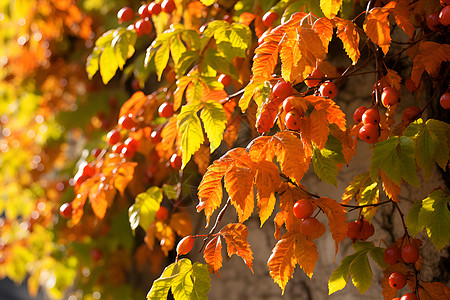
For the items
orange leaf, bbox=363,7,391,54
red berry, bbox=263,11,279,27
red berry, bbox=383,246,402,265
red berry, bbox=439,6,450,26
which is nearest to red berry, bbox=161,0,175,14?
red berry, bbox=263,11,279,27

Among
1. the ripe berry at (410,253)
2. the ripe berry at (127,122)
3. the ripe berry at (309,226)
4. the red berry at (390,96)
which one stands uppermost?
the red berry at (390,96)

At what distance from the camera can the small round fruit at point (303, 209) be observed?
0.91m

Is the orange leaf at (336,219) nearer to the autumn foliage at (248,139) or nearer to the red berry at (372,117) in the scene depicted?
the autumn foliage at (248,139)

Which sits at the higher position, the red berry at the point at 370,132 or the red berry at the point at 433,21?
the red berry at the point at 433,21

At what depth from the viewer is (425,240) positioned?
48.8 inches

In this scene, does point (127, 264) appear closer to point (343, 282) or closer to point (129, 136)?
point (129, 136)

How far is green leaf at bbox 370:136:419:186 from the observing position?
891mm

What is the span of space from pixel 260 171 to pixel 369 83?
0.63 m

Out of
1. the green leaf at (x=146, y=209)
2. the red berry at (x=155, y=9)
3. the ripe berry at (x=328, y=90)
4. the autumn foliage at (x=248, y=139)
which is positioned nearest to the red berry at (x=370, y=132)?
the autumn foliage at (x=248, y=139)

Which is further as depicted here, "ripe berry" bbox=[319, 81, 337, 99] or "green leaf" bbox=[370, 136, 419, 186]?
"ripe berry" bbox=[319, 81, 337, 99]

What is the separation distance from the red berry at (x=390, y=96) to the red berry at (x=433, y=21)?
202 millimetres

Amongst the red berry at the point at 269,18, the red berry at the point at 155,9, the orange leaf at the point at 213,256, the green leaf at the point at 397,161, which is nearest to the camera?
the green leaf at the point at 397,161

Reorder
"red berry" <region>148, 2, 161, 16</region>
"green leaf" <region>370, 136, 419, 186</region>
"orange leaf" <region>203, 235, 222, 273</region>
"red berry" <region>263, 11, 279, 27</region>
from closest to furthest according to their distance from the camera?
"green leaf" <region>370, 136, 419, 186</region> → "orange leaf" <region>203, 235, 222, 273</region> → "red berry" <region>263, 11, 279, 27</region> → "red berry" <region>148, 2, 161, 16</region>

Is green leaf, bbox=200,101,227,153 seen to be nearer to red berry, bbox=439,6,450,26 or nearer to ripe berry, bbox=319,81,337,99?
ripe berry, bbox=319,81,337,99
